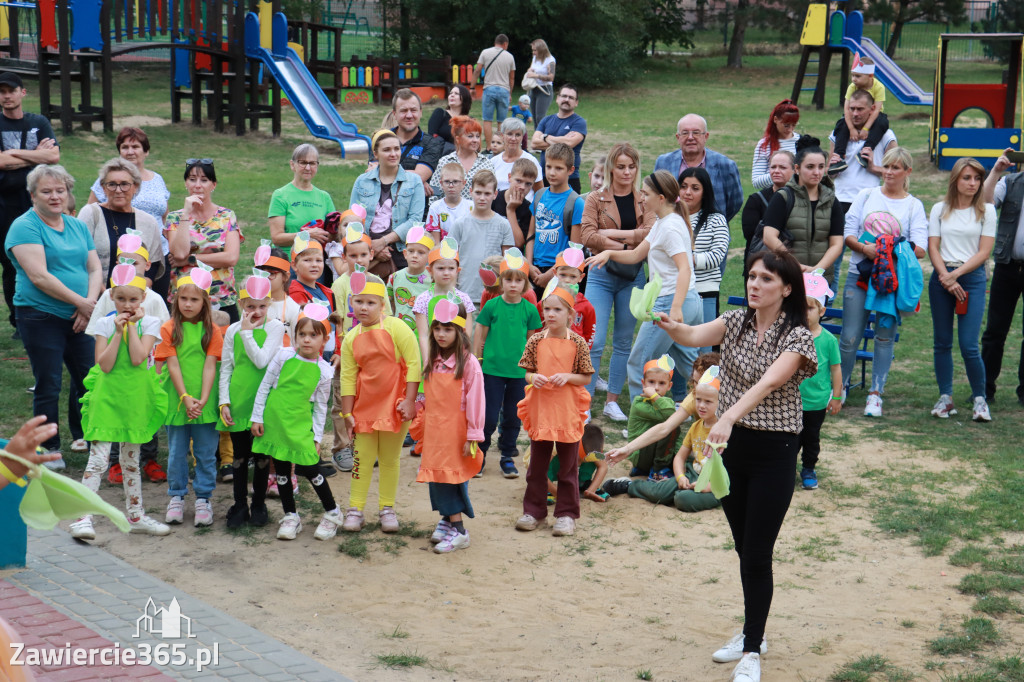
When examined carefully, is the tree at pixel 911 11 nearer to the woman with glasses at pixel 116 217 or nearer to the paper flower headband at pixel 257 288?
the woman with glasses at pixel 116 217

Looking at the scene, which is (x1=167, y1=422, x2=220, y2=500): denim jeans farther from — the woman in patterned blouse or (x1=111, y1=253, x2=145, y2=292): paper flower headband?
the woman in patterned blouse

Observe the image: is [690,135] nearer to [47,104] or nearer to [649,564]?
[649,564]

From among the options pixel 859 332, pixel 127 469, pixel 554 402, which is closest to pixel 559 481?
pixel 554 402

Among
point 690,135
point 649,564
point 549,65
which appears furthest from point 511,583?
point 549,65

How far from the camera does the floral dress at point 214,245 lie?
764 cm

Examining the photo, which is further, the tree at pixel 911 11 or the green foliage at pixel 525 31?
the tree at pixel 911 11

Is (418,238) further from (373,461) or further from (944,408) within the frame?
(944,408)

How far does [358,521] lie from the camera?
6688 millimetres

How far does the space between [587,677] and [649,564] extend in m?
1.43

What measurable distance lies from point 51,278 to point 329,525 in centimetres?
244

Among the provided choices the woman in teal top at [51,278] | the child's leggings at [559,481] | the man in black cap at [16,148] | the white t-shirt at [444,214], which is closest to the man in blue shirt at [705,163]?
the white t-shirt at [444,214]

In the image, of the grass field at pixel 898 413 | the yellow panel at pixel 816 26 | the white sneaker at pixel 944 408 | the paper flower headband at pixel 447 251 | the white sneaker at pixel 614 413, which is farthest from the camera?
the yellow panel at pixel 816 26

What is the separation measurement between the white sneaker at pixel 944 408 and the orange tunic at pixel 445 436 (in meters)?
4.59
